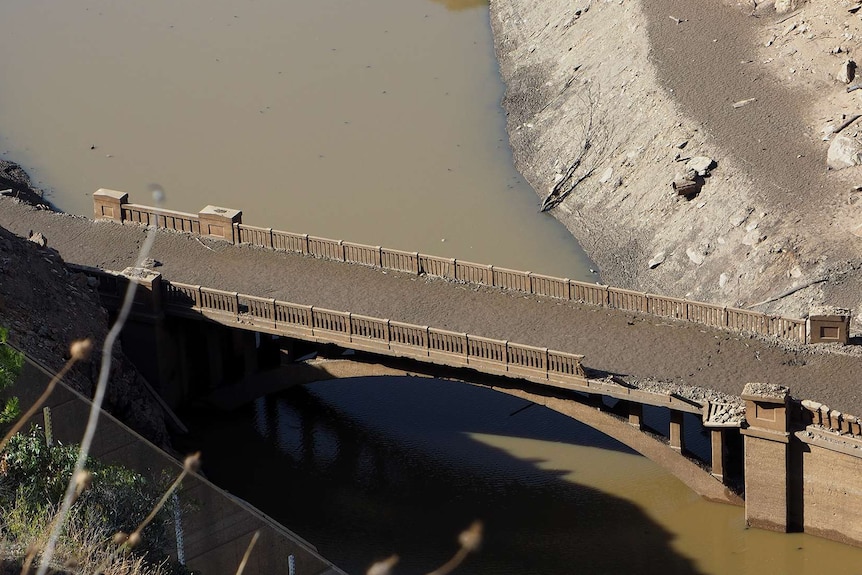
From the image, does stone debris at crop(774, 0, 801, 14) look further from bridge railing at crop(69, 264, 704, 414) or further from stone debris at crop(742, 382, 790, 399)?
stone debris at crop(742, 382, 790, 399)

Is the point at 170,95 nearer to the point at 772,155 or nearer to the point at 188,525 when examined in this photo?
the point at 772,155

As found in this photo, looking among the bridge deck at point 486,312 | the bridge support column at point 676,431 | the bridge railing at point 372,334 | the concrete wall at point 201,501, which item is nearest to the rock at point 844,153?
the bridge deck at point 486,312

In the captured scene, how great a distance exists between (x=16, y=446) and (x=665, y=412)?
22567 millimetres

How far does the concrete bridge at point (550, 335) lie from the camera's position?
129 feet

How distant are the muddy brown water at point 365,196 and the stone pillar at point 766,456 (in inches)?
27.5

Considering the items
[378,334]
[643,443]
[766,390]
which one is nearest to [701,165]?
[643,443]

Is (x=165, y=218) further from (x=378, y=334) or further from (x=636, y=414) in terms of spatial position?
(x=636, y=414)

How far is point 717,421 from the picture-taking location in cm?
3919

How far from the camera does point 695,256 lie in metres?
51.2

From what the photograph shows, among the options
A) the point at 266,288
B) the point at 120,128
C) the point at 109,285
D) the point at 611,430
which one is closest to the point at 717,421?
the point at 611,430

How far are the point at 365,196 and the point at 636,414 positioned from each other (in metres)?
20.8

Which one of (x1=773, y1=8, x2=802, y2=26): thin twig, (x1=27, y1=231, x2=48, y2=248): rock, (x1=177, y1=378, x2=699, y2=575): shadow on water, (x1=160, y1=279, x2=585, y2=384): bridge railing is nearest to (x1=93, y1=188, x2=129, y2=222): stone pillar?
(x1=27, y1=231, x2=48, y2=248): rock

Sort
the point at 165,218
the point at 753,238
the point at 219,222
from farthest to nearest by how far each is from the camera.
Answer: the point at 753,238
the point at 165,218
the point at 219,222

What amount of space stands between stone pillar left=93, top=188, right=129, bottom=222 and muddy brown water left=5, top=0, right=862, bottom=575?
6.59 metres
